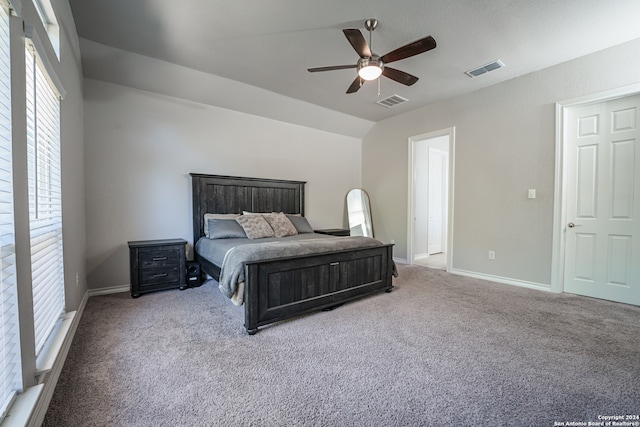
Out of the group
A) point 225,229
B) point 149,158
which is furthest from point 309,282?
point 149,158

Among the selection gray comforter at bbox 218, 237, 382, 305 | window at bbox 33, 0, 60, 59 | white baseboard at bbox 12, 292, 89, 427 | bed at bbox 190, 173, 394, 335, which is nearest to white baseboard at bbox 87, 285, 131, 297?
bed at bbox 190, 173, 394, 335

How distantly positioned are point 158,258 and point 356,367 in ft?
9.06

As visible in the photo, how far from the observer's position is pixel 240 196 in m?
4.32

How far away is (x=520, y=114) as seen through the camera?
3.64 m

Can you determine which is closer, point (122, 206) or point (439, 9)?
point (439, 9)

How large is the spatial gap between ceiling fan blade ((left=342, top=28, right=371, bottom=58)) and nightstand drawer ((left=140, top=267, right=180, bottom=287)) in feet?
10.6

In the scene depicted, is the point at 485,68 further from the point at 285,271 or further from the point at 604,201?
the point at 285,271

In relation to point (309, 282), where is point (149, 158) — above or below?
above

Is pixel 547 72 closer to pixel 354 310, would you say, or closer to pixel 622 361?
pixel 622 361

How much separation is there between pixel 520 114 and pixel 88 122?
5.55 metres

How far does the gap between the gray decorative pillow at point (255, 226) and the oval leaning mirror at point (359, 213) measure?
227 centimetres

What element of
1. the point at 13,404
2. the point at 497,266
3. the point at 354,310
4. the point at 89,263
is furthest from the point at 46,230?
the point at 497,266

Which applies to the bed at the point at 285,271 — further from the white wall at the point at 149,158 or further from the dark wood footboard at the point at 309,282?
the white wall at the point at 149,158

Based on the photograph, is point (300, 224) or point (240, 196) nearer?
point (240, 196)
